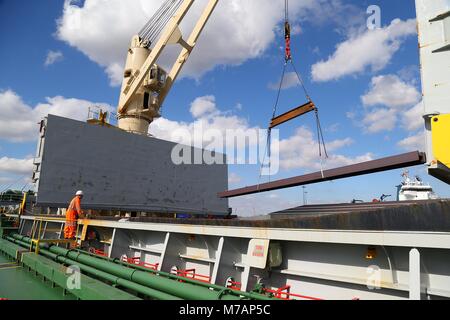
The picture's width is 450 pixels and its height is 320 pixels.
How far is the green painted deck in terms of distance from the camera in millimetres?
5648

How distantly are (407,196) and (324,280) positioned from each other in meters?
16.9

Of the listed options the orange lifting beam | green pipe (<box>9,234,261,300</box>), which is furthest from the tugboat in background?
green pipe (<box>9,234,261,300</box>)

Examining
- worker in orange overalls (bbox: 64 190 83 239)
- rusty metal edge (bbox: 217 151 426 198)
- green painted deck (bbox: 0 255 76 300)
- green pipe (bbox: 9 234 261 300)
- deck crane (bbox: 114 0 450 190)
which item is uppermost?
deck crane (bbox: 114 0 450 190)

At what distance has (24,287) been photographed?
20.8 feet

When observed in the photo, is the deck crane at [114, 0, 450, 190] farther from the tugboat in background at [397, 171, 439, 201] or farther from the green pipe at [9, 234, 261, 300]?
the tugboat in background at [397, 171, 439, 201]

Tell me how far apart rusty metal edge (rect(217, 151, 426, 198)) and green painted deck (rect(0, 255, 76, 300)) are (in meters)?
5.16

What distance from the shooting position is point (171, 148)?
25.2m

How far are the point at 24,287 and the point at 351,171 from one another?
742 cm

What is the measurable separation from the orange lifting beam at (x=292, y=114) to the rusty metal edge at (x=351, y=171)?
1819 millimetres

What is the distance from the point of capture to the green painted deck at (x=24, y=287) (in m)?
5.65

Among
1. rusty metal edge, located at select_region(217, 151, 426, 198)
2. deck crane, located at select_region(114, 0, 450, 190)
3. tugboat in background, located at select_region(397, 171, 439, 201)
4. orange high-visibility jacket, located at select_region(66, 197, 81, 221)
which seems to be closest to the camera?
deck crane, located at select_region(114, 0, 450, 190)

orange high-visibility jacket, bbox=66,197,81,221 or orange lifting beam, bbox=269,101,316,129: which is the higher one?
orange lifting beam, bbox=269,101,316,129
